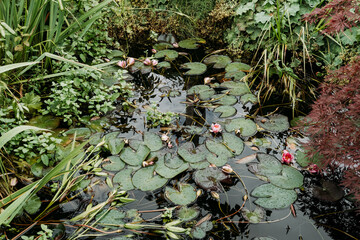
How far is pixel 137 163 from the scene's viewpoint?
2078 mm

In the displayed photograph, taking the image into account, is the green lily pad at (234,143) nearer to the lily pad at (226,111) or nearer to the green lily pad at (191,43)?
the lily pad at (226,111)

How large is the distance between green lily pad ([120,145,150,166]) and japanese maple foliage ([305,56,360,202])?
108cm

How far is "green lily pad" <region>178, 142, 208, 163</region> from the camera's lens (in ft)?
6.91

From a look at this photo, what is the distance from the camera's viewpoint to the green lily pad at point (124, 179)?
1918 mm

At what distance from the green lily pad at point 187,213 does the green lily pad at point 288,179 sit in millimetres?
560

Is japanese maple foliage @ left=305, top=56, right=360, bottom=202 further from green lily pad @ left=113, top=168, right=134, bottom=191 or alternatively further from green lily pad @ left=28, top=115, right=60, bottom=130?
green lily pad @ left=28, top=115, right=60, bottom=130

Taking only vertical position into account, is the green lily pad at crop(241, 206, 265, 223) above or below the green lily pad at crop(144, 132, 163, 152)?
below

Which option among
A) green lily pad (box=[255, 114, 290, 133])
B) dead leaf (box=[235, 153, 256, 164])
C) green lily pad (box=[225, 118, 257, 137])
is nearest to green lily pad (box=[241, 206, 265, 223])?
dead leaf (box=[235, 153, 256, 164])

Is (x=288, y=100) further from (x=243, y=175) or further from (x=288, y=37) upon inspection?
(x=243, y=175)

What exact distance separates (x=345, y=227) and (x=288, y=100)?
128cm

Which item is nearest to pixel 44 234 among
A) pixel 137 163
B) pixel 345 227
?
pixel 137 163

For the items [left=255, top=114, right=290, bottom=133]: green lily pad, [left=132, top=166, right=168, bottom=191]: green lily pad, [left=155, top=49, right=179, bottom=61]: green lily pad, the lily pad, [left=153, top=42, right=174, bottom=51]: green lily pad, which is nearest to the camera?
[left=132, top=166, right=168, bottom=191]: green lily pad

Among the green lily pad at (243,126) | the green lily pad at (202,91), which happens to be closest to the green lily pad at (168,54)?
the green lily pad at (202,91)

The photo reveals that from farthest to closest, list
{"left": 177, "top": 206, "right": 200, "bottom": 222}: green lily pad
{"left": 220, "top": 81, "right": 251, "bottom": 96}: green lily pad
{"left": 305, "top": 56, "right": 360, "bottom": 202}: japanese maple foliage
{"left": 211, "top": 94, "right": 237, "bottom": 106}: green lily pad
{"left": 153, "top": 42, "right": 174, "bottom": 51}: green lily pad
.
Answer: {"left": 153, "top": 42, "right": 174, "bottom": 51}: green lily pad
{"left": 220, "top": 81, "right": 251, "bottom": 96}: green lily pad
{"left": 211, "top": 94, "right": 237, "bottom": 106}: green lily pad
{"left": 177, "top": 206, "right": 200, "bottom": 222}: green lily pad
{"left": 305, "top": 56, "right": 360, "bottom": 202}: japanese maple foliage
